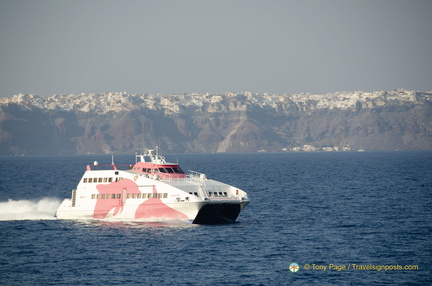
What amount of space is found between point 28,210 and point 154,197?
20.2m

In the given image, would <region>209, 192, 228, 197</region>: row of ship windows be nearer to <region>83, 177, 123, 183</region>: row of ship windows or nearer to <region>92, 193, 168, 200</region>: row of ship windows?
<region>92, 193, 168, 200</region>: row of ship windows

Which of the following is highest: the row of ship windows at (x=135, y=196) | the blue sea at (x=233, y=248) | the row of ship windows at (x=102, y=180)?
the row of ship windows at (x=102, y=180)

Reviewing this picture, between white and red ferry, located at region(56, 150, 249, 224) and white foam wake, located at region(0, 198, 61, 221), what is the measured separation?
6104 mm

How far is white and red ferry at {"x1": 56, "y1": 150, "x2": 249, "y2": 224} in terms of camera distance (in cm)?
5772

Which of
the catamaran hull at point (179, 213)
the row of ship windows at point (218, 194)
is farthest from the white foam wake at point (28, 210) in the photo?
the row of ship windows at point (218, 194)

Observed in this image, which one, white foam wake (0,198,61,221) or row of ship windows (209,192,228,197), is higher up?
row of ship windows (209,192,228,197)

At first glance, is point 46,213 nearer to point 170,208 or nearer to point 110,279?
point 170,208

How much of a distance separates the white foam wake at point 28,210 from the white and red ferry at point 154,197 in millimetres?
6104

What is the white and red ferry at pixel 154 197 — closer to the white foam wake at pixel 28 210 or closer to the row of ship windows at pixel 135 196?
the row of ship windows at pixel 135 196

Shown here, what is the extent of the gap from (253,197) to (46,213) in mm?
30206

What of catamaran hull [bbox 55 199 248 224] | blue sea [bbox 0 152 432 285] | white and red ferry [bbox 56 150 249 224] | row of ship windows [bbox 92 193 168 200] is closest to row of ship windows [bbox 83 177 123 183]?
white and red ferry [bbox 56 150 249 224]

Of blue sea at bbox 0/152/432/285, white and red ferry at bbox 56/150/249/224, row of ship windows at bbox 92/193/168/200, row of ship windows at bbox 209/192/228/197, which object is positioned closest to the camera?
blue sea at bbox 0/152/432/285

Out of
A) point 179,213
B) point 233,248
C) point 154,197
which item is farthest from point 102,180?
point 233,248

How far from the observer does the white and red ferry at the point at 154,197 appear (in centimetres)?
5772
